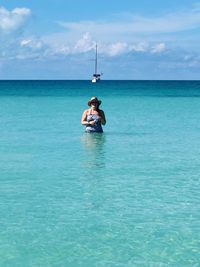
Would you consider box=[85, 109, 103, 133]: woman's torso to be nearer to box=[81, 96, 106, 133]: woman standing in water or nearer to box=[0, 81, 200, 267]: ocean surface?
box=[81, 96, 106, 133]: woman standing in water

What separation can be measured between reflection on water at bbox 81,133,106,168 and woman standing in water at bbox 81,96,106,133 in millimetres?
420

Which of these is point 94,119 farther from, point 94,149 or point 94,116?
point 94,149

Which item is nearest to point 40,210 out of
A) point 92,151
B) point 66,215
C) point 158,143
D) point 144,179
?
point 66,215

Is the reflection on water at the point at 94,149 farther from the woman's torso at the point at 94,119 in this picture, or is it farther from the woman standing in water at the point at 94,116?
the woman standing in water at the point at 94,116

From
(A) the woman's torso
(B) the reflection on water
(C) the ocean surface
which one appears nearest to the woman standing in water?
(A) the woman's torso

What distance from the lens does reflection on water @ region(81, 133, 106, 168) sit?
602 inches

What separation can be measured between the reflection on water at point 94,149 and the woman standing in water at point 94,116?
420mm

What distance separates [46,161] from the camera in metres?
15.8

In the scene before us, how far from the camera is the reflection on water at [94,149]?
15.3 metres

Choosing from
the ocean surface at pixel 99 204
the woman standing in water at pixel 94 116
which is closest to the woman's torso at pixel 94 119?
the woman standing in water at pixel 94 116

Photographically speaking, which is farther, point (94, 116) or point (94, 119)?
point (94, 119)

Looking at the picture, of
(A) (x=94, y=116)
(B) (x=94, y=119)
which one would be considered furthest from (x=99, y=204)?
(B) (x=94, y=119)

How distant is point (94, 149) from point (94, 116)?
11.5 feet

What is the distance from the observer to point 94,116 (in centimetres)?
2130
